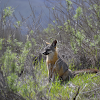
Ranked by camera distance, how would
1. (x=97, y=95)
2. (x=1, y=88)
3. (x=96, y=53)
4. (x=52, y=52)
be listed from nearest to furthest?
(x=1, y=88)
(x=97, y=95)
(x=52, y=52)
(x=96, y=53)

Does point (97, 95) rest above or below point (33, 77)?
below

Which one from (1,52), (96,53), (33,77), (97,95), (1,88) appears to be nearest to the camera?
(1,88)

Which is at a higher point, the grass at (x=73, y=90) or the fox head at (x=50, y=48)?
the fox head at (x=50, y=48)

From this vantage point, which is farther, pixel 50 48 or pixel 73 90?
pixel 50 48

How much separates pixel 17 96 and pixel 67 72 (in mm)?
3039

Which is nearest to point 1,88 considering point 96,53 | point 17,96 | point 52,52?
point 17,96

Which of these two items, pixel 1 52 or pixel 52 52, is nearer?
pixel 1 52

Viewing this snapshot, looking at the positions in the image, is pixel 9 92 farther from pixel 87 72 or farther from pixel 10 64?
pixel 87 72

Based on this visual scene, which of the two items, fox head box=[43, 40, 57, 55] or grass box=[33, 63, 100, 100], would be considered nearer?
grass box=[33, 63, 100, 100]

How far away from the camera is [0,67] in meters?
2.73

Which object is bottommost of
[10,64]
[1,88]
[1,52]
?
[1,88]

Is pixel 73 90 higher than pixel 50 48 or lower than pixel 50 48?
lower

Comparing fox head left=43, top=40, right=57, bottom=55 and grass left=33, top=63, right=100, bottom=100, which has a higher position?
fox head left=43, top=40, right=57, bottom=55

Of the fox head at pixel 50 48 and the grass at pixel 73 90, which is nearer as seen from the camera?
the grass at pixel 73 90
